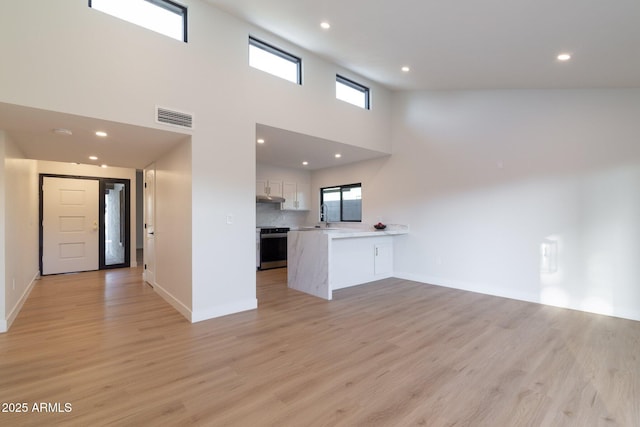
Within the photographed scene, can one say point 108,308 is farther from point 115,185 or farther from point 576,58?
point 576,58

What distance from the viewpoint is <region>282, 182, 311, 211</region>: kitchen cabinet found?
7223mm

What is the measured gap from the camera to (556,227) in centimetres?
394

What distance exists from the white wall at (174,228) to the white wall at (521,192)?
148 inches

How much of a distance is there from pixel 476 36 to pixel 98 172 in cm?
753

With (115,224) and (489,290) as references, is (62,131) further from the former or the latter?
(489,290)

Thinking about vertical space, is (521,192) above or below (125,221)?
above

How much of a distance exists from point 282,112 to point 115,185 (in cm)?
517

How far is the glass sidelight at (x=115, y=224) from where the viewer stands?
6625 millimetres

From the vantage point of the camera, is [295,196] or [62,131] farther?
[295,196]

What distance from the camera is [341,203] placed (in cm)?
697

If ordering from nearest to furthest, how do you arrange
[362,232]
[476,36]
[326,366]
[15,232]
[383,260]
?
[326,366] → [476,36] → [15,232] → [362,232] → [383,260]

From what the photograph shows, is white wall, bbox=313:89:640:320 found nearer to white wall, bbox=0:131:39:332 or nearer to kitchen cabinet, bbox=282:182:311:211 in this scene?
kitchen cabinet, bbox=282:182:311:211

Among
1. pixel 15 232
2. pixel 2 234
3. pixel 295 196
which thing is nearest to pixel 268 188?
pixel 295 196

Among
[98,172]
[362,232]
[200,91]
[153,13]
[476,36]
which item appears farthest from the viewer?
[98,172]
